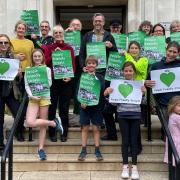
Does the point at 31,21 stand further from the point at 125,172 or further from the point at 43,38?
the point at 125,172

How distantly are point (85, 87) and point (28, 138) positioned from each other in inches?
55.0

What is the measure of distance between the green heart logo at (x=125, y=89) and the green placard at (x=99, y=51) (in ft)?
2.49

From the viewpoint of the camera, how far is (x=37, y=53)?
6582 millimetres

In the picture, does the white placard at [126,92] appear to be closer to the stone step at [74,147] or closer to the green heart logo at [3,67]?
the stone step at [74,147]

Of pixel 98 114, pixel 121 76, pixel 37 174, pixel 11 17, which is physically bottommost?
pixel 37 174

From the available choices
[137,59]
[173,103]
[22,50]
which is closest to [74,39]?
[22,50]

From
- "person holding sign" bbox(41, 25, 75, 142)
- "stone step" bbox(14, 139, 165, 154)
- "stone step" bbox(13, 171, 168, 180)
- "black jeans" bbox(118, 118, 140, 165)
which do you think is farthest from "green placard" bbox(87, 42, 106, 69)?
"stone step" bbox(13, 171, 168, 180)

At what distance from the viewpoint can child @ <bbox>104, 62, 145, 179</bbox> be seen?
6270 millimetres

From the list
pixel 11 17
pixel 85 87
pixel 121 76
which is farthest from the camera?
pixel 11 17

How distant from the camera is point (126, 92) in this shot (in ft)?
20.7

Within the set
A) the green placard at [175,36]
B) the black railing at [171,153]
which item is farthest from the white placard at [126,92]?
the green placard at [175,36]

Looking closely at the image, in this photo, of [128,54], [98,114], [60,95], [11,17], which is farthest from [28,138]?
[11,17]

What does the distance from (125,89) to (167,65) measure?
70 cm

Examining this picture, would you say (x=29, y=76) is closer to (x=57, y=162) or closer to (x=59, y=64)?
(x=59, y=64)
